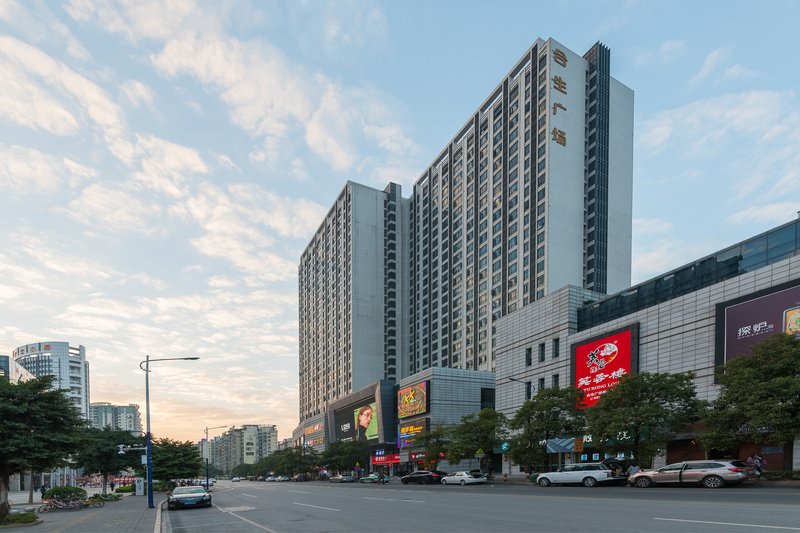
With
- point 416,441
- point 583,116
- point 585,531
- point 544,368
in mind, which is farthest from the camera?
point 583,116

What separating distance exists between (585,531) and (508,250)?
84882 millimetres

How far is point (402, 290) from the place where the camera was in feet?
458

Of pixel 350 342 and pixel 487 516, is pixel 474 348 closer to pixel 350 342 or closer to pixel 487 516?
pixel 350 342

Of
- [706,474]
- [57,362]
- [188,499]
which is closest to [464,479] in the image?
[706,474]

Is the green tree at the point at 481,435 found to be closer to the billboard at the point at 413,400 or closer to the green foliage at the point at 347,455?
the billboard at the point at 413,400

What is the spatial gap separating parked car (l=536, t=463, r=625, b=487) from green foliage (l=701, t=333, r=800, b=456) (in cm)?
569

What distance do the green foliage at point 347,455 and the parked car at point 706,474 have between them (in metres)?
71.4

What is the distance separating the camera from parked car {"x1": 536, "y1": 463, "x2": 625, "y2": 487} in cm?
3262

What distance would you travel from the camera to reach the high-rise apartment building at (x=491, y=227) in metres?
87.9

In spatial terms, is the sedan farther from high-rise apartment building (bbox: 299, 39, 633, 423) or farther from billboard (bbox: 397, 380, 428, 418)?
high-rise apartment building (bbox: 299, 39, 633, 423)

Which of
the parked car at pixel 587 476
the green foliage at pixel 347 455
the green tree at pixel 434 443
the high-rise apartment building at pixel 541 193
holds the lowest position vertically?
the green foliage at pixel 347 455

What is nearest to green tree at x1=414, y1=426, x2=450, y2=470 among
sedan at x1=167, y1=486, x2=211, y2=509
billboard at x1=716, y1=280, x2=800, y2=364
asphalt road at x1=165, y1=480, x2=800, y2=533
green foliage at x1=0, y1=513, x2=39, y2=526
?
billboard at x1=716, y1=280, x2=800, y2=364

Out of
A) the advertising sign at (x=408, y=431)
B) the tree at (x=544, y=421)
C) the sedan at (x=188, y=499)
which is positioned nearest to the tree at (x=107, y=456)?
the sedan at (x=188, y=499)

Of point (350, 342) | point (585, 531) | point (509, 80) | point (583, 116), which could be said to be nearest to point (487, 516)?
point (585, 531)
